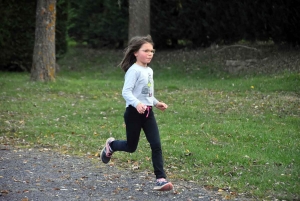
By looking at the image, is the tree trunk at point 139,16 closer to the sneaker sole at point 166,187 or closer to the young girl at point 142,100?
the young girl at point 142,100

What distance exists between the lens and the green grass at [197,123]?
7914mm

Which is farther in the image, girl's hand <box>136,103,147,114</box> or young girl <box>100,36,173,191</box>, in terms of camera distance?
young girl <box>100,36,173,191</box>

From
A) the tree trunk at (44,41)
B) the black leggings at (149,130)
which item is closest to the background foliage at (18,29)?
the tree trunk at (44,41)

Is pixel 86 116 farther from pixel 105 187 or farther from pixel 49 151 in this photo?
pixel 105 187

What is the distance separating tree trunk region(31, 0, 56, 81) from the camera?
17266 millimetres

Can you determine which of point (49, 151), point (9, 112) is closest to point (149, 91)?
point (49, 151)

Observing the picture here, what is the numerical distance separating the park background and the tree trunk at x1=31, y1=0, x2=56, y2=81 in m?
0.12

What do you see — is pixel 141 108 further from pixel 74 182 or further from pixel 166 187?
pixel 74 182

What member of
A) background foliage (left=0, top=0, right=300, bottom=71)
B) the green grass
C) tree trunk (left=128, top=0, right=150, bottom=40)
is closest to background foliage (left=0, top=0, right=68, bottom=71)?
background foliage (left=0, top=0, right=300, bottom=71)

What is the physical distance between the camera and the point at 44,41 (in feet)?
57.0

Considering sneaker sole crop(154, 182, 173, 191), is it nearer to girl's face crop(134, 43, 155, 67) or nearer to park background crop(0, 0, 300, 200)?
park background crop(0, 0, 300, 200)

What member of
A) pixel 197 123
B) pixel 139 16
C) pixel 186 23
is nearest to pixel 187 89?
pixel 197 123

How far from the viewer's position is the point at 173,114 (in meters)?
12.5

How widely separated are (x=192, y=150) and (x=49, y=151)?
2.15 metres
